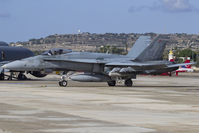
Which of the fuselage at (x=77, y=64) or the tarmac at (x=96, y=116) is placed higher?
the fuselage at (x=77, y=64)

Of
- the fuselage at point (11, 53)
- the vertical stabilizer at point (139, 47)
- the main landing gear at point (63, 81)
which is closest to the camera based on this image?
the main landing gear at point (63, 81)

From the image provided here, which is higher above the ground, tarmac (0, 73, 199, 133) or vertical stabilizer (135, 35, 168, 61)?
vertical stabilizer (135, 35, 168, 61)

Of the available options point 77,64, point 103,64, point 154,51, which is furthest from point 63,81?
point 154,51

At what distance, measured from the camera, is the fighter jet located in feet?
107

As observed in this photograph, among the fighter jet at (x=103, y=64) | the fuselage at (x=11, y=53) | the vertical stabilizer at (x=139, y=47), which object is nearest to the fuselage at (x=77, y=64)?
the fighter jet at (x=103, y=64)

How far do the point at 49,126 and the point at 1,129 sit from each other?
4.12 ft

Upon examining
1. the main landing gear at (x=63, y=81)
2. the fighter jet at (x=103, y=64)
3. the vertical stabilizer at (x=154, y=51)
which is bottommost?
the main landing gear at (x=63, y=81)

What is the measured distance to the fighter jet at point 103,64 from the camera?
32.5 meters

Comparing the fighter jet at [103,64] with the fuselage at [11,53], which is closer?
the fighter jet at [103,64]

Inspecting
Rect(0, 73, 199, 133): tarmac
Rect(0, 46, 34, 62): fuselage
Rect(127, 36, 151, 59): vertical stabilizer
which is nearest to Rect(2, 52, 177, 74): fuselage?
Rect(127, 36, 151, 59): vertical stabilizer

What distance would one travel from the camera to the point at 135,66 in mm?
32469

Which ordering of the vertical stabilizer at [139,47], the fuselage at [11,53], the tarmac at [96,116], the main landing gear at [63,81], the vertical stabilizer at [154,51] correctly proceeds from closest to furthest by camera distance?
the tarmac at [96,116] → the main landing gear at [63,81] → the vertical stabilizer at [154,51] → the vertical stabilizer at [139,47] → the fuselage at [11,53]

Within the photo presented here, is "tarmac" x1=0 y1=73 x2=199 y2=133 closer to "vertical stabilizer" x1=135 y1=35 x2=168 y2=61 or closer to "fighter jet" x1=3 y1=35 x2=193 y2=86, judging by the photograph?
"fighter jet" x1=3 y1=35 x2=193 y2=86

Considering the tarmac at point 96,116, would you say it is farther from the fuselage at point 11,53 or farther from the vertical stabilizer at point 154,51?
the fuselage at point 11,53
